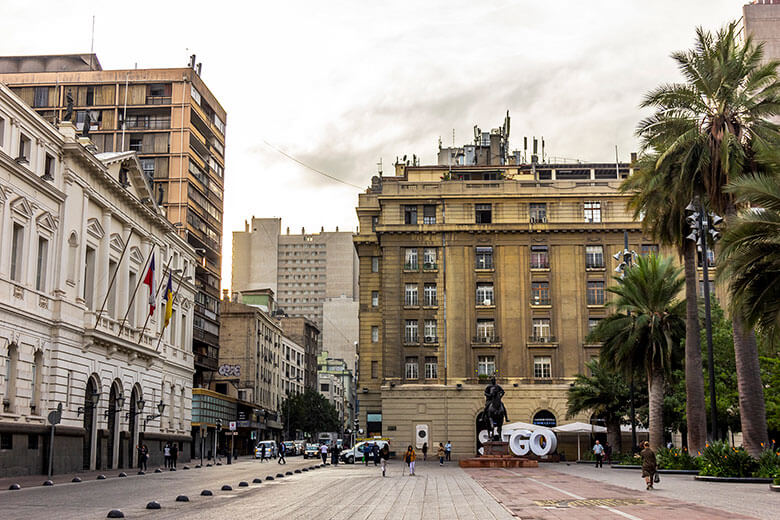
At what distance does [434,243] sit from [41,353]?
38858 mm

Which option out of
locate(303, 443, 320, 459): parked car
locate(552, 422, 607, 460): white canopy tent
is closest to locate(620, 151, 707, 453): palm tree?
locate(552, 422, 607, 460): white canopy tent

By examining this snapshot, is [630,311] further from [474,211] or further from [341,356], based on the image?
[341,356]

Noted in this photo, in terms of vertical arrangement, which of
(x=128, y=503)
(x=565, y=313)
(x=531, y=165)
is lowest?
(x=128, y=503)

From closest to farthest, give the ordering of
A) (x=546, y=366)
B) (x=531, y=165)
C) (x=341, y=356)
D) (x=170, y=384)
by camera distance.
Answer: (x=170, y=384) → (x=546, y=366) → (x=531, y=165) → (x=341, y=356)

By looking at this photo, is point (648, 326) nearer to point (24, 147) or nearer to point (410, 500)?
point (410, 500)

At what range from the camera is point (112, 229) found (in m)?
48.4

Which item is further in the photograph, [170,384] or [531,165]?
[531,165]

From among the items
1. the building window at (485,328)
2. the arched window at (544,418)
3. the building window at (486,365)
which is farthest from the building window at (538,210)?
the arched window at (544,418)

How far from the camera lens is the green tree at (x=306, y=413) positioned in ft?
392

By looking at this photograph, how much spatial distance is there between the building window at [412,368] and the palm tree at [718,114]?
38.0 m

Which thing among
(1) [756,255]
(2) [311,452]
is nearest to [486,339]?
(2) [311,452]

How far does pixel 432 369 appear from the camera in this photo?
232ft

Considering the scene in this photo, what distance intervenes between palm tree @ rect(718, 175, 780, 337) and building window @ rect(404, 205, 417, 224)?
1899 inches

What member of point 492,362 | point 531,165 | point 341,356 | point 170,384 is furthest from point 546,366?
point 341,356
